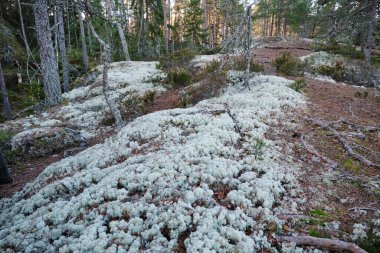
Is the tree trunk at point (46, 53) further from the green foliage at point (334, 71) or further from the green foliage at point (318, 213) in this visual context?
the green foliage at point (334, 71)

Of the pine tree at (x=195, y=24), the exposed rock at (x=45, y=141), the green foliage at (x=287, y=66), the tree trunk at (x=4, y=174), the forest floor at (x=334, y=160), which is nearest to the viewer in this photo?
the forest floor at (x=334, y=160)

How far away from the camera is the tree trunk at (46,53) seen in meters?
9.59

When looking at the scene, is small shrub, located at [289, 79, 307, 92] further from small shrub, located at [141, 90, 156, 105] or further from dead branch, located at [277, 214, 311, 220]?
dead branch, located at [277, 214, 311, 220]

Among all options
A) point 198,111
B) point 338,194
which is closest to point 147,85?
point 198,111

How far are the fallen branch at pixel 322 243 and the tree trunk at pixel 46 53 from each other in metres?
8.93

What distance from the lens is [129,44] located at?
25.8 m

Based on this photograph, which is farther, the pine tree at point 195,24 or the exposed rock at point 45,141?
the pine tree at point 195,24

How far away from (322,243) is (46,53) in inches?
448

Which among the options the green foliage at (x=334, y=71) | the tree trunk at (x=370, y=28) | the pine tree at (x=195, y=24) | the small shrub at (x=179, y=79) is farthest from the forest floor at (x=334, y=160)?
the pine tree at (x=195, y=24)

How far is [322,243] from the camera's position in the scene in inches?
118

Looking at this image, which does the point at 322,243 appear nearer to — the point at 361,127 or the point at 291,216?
the point at 291,216

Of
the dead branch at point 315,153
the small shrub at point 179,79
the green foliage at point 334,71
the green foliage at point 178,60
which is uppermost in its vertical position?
the green foliage at point 178,60

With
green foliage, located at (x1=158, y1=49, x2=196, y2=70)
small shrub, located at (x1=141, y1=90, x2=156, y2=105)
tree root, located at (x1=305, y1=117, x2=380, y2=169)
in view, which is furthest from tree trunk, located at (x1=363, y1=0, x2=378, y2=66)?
small shrub, located at (x1=141, y1=90, x2=156, y2=105)

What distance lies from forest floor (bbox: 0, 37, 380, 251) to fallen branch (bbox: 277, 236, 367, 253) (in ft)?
0.46
